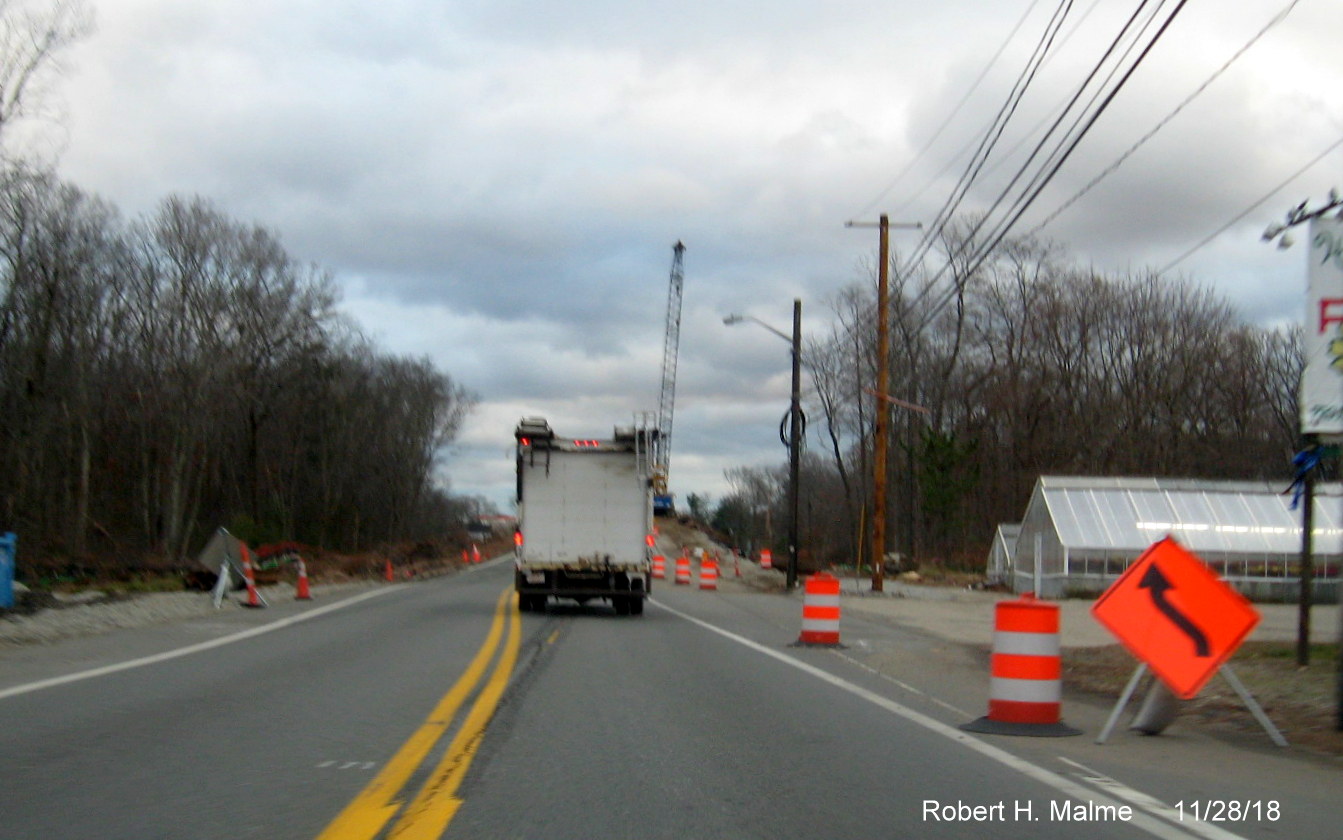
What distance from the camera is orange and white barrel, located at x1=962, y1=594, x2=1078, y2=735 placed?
32.1ft

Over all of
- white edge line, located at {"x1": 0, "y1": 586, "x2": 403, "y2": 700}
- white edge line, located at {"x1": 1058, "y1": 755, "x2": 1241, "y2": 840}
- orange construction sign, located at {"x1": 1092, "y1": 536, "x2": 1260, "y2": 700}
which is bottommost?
white edge line, located at {"x1": 0, "y1": 586, "x2": 403, "y2": 700}

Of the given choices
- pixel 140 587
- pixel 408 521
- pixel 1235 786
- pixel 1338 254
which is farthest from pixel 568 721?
pixel 408 521

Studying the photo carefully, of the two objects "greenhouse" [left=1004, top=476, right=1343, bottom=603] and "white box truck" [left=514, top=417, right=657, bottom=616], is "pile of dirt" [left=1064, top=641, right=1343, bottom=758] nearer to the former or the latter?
"white box truck" [left=514, top=417, right=657, bottom=616]

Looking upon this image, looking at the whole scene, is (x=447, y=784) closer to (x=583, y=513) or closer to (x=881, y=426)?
(x=583, y=513)

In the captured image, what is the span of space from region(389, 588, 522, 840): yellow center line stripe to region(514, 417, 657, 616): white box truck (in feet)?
37.4

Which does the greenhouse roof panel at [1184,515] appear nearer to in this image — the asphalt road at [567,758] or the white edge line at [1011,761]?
the asphalt road at [567,758]

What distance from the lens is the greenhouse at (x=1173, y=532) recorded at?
33812mm

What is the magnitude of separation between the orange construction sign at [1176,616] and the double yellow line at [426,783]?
15.8 feet

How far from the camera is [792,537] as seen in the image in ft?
128

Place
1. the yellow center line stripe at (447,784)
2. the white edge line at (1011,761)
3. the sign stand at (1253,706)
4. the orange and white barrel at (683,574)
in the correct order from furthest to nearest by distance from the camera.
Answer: the orange and white barrel at (683,574), the sign stand at (1253,706), the white edge line at (1011,761), the yellow center line stripe at (447,784)

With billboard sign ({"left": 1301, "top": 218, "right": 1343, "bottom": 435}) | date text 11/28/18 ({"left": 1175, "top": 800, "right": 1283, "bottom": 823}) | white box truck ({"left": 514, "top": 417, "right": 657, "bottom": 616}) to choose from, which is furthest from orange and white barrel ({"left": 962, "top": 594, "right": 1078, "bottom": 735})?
white box truck ({"left": 514, "top": 417, "right": 657, "bottom": 616})

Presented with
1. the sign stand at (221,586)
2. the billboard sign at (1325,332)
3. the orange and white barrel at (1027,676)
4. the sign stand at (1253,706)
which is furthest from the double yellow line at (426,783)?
the sign stand at (221,586)

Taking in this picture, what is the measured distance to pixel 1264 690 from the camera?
12.1 meters

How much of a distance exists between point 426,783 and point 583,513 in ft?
52.8
